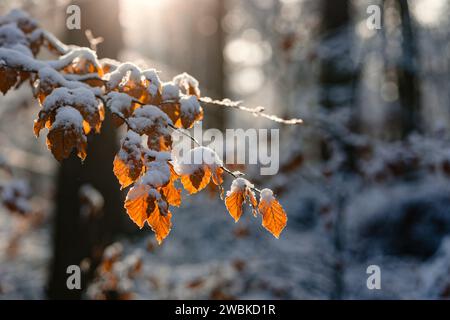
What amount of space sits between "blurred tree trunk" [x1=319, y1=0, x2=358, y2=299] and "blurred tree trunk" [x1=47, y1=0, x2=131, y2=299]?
2.69 metres

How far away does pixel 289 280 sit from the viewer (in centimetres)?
619

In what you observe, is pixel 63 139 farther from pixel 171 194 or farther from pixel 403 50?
pixel 403 50

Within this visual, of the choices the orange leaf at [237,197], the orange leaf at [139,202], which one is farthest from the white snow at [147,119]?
the orange leaf at [237,197]

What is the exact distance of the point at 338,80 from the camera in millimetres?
6656

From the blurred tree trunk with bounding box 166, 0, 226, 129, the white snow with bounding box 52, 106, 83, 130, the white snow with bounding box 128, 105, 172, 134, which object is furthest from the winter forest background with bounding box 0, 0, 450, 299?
the blurred tree trunk with bounding box 166, 0, 226, 129

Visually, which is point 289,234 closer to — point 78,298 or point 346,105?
point 346,105

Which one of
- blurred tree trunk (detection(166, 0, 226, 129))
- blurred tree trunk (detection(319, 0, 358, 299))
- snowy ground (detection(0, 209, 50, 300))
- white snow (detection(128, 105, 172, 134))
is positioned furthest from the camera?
blurred tree trunk (detection(166, 0, 226, 129))

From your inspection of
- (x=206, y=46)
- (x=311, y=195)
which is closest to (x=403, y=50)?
(x=311, y=195)

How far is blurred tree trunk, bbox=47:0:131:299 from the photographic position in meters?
4.85

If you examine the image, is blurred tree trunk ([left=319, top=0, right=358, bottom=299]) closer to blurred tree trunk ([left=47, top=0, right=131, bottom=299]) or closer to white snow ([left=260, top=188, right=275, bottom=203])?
blurred tree trunk ([left=47, top=0, right=131, bottom=299])
